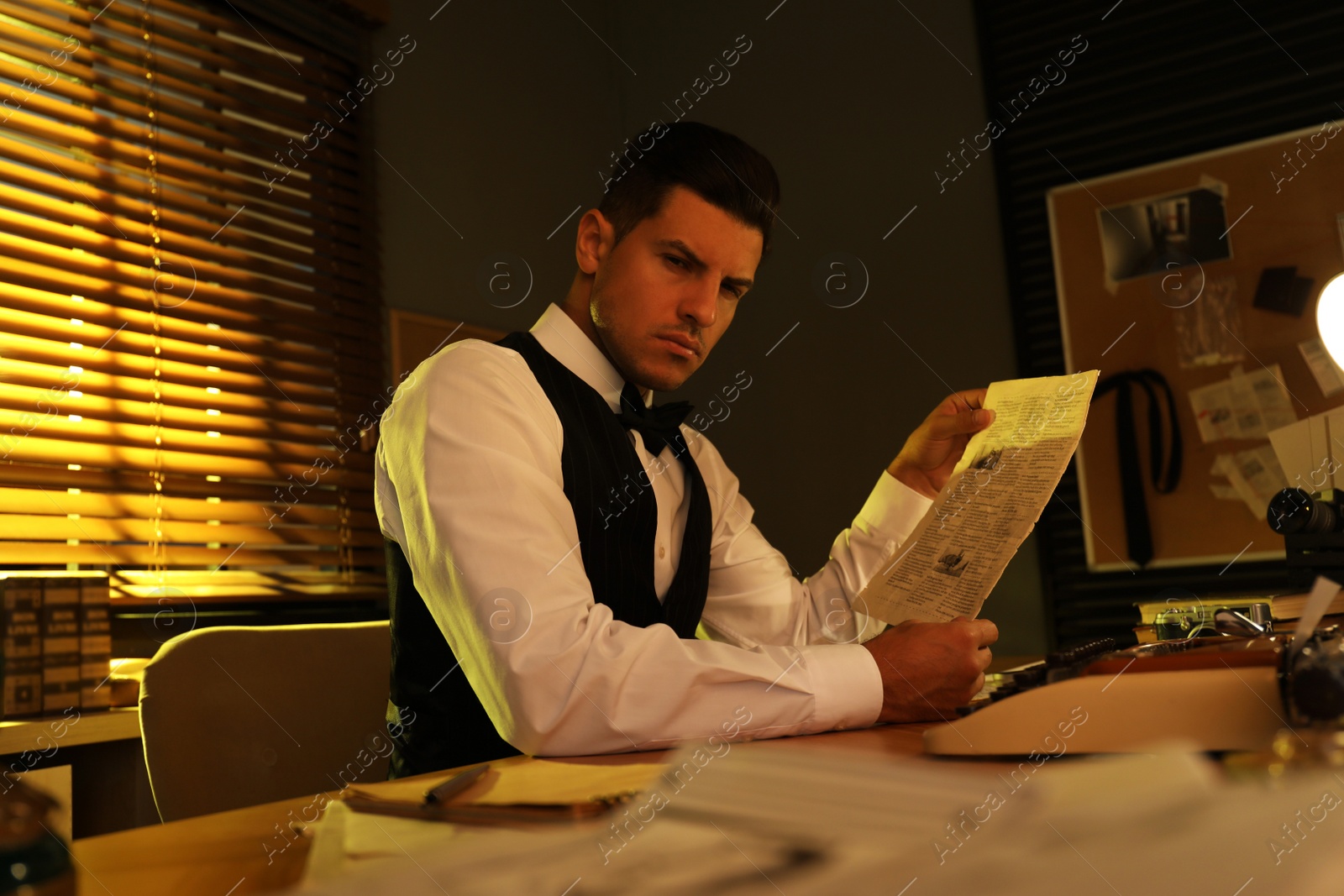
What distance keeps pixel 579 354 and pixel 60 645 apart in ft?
3.36

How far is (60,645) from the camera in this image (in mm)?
1684

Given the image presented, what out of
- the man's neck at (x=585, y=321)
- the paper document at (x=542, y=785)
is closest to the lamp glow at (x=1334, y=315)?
the man's neck at (x=585, y=321)

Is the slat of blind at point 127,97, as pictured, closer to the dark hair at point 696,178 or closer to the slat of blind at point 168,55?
the slat of blind at point 168,55

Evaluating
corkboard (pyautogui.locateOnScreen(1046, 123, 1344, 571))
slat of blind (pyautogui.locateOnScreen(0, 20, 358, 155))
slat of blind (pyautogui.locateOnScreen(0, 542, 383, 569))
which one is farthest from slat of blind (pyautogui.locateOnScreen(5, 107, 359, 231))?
corkboard (pyautogui.locateOnScreen(1046, 123, 1344, 571))

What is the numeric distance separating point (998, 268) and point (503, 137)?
152cm

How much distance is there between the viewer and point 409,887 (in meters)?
0.38

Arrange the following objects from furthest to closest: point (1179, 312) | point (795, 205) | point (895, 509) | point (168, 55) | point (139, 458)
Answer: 1. point (795, 205)
2. point (1179, 312)
3. point (168, 55)
4. point (139, 458)
5. point (895, 509)

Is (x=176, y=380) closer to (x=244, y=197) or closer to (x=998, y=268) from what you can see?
(x=244, y=197)

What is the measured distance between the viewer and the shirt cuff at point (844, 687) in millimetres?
899

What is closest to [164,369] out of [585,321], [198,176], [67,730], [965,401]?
[198,176]

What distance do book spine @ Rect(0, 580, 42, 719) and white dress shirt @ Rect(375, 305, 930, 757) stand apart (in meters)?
0.83

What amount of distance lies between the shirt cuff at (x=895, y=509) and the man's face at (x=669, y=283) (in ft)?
1.22

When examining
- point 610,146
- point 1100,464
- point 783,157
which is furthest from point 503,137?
point 1100,464

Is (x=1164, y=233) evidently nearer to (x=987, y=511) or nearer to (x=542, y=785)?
(x=987, y=511)
